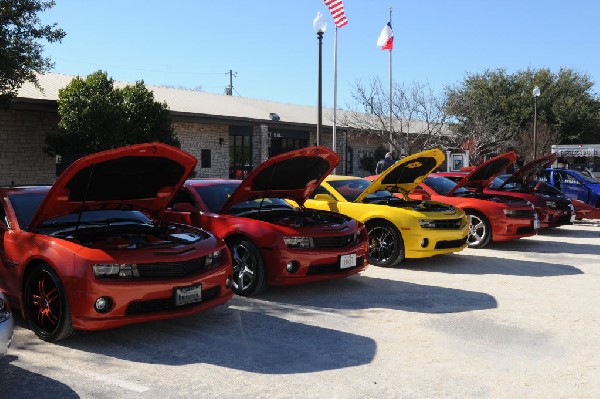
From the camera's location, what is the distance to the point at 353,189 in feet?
31.7

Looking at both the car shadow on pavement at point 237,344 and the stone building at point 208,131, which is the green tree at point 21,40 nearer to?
the stone building at point 208,131

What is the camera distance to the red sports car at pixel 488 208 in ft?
34.1

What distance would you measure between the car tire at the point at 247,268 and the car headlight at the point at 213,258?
3.24 ft

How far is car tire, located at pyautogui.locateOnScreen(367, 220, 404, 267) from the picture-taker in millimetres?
8461

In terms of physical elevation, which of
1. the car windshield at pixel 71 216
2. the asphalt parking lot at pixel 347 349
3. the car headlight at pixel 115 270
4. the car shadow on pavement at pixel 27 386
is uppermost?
the car windshield at pixel 71 216

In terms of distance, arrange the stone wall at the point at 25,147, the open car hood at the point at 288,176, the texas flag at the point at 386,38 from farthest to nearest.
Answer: the texas flag at the point at 386,38 < the stone wall at the point at 25,147 < the open car hood at the point at 288,176

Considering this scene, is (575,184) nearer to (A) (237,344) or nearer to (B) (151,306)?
(A) (237,344)

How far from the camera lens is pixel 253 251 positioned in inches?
Answer: 256

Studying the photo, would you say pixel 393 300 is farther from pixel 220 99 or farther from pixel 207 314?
pixel 220 99

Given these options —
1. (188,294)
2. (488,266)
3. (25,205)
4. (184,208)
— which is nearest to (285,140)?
(488,266)

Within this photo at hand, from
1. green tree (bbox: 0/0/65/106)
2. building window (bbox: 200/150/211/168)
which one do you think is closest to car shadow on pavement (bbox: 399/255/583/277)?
green tree (bbox: 0/0/65/106)

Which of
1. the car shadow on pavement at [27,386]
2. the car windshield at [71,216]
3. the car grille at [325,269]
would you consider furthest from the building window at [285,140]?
the car shadow on pavement at [27,386]

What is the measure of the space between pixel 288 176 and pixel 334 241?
110 centimetres

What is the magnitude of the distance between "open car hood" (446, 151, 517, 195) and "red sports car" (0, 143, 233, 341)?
632cm
